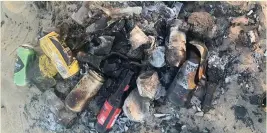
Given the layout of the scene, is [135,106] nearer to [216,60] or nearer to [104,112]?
[104,112]

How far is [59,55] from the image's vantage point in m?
4.03

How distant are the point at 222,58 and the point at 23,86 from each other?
1.75 m

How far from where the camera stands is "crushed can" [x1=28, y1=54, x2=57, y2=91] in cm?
418

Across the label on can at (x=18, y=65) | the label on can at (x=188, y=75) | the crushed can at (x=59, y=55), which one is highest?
the label on can at (x=188, y=75)

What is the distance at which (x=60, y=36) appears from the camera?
4.18 meters

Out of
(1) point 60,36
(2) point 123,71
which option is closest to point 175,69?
(2) point 123,71

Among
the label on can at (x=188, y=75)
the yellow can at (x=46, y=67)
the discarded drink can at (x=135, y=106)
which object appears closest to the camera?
the label on can at (x=188, y=75)

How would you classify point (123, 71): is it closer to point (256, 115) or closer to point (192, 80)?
point (192, 80)

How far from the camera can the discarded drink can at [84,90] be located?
159 inches

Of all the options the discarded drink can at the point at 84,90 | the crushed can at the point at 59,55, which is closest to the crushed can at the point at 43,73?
the crushed can at the point at 59,55

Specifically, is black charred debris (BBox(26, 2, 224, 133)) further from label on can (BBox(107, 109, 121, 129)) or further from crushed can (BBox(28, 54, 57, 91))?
crushed can (BBox(28, 54, 57, 91))

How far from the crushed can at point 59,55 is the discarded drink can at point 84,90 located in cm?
13

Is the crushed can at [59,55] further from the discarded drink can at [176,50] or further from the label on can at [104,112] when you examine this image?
the discarded drink can at [176,50]

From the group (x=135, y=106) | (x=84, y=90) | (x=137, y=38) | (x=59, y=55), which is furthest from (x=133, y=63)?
(x=59, y=55)
